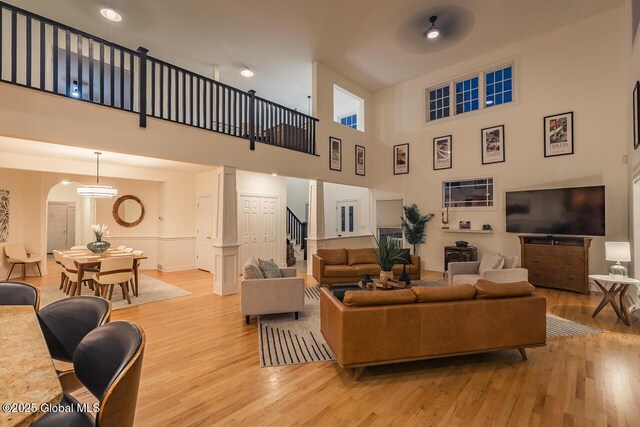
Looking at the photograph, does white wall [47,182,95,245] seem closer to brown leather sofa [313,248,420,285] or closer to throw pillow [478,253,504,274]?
brown leather sofa [313,248,420,285]

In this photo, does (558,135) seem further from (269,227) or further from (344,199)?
(269,227)

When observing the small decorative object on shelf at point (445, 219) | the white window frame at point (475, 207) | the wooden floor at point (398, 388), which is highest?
the white window frame at point (475, 207)

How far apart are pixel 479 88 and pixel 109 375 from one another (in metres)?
8.39

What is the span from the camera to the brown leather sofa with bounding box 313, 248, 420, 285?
5.60m

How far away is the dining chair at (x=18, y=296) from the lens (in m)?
2.01

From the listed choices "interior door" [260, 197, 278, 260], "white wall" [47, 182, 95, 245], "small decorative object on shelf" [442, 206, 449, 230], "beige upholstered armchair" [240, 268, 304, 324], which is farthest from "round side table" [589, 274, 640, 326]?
"white wall" [47, 182, 95, 245]

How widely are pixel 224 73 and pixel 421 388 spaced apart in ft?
26.0

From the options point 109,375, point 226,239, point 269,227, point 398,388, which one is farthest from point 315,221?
point 109,375

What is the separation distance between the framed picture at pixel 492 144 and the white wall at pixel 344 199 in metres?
3.40

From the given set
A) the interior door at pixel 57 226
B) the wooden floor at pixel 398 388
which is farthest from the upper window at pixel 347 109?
the interior door at pixel 57 226

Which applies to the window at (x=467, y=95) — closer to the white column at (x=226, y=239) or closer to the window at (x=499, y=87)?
the window at (x=499, y=87)

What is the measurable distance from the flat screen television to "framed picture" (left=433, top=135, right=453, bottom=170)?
169cm

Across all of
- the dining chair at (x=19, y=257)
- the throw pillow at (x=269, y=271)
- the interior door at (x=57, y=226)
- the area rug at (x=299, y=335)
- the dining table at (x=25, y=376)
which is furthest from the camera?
the interior door at (x=57, y=226)

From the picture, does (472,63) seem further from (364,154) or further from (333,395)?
(333,395)
